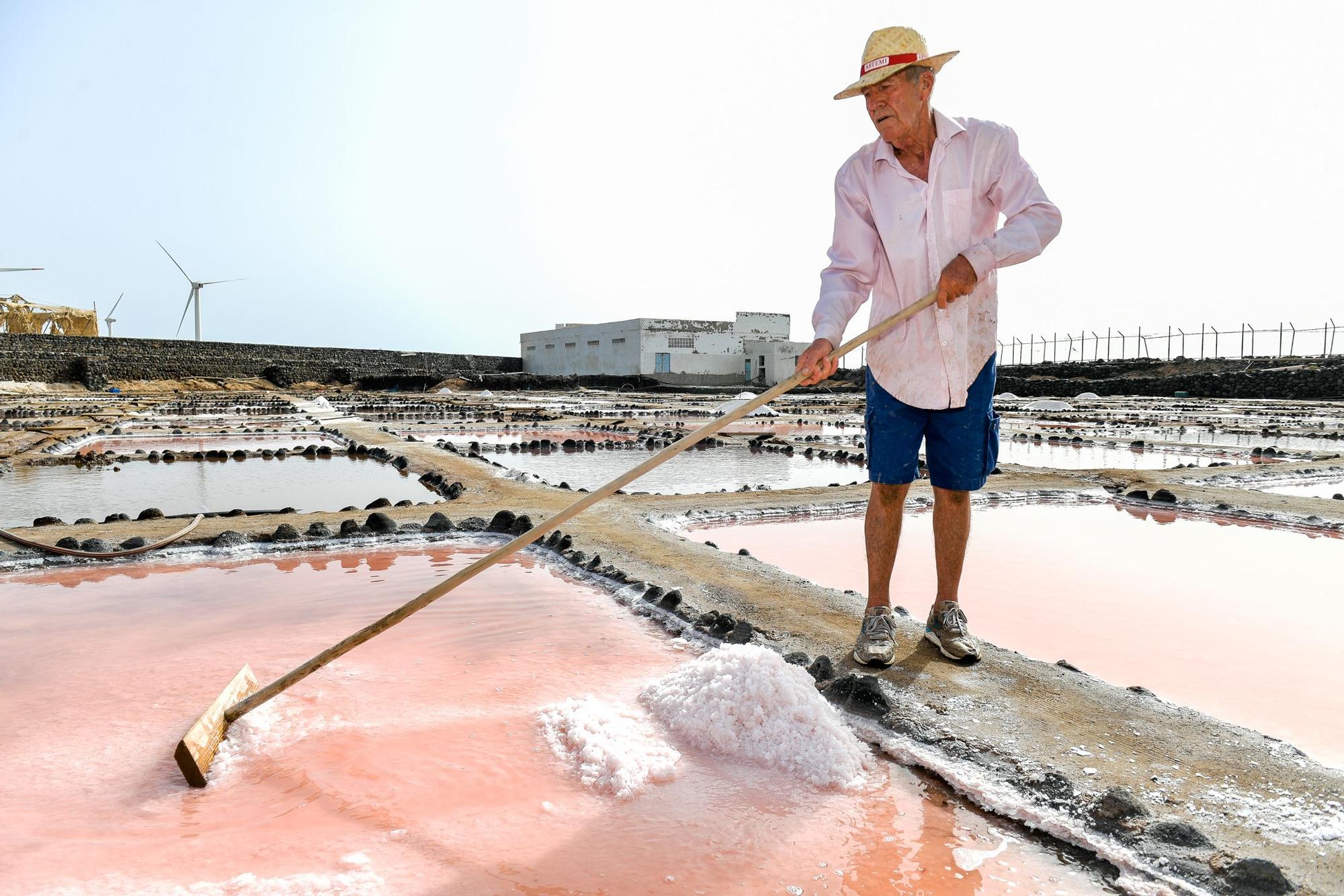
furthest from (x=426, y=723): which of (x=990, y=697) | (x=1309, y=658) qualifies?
(x=1309, y=658)

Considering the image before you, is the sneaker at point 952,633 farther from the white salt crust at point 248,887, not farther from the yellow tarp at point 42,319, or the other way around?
the yellow tarp at point 42,319

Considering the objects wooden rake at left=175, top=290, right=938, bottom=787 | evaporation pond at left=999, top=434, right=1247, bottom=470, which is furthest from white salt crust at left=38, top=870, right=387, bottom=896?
evaporation pond at left=999, top=434, right=1247, bottom=470

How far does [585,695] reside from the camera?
225 cm

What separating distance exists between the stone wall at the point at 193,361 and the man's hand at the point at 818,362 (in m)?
35.5

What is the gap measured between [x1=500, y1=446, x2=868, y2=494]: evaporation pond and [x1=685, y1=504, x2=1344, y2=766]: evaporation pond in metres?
1.83

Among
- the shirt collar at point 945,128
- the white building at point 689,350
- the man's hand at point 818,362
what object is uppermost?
the white building at point 689,350

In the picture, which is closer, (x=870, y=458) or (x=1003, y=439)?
(x=870, y=458)

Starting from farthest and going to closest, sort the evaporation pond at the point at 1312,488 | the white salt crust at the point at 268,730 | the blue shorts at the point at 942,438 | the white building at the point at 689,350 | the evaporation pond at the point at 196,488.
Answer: the white building at the point at 689,350, the evaporation pond at the point at 1312,488, the evaporation pond at the point at 196,488, the blue shorts at the point at 942,438, the white salt crust at the point at 268,730

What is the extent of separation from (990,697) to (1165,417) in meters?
16.9

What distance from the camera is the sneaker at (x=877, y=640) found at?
2342 millimetres

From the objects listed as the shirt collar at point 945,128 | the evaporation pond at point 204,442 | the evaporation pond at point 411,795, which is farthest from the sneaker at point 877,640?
the evaporation pond at point 204,442

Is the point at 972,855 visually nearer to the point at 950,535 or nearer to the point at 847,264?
the point at 950,535

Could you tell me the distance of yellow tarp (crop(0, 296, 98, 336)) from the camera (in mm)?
36812

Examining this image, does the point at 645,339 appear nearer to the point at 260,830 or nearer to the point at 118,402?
the point at 118,402
